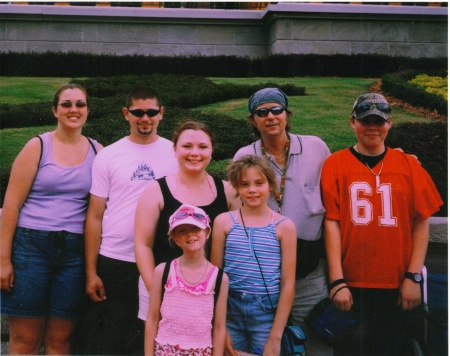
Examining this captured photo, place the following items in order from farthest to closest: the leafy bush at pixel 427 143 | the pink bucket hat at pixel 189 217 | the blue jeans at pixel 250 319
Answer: the leafy bush at pixel 427 143 → the blue jeans at pixel 250 319 → the pink bucket hat at pixel 189 217

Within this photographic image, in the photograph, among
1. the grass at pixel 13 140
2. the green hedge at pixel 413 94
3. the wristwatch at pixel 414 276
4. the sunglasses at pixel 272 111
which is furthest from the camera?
the green hedge at pixel 413 94

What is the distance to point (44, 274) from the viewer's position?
10.5ft

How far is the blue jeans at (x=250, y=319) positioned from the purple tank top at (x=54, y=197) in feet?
3.86

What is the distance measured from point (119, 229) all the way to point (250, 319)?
39.6 inches

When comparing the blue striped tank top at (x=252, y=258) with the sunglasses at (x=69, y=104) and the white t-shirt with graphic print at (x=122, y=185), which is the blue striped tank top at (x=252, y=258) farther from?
the sunglasses at (x=69, y=104)

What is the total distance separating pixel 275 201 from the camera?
3.17 metres

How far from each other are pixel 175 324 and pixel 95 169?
3.78ft

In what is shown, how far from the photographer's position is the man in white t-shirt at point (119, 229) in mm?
3172

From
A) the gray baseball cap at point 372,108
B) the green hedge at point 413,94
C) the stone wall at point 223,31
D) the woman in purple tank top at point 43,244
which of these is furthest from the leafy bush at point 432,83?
Result: the woman in purple tank top at point 43,244

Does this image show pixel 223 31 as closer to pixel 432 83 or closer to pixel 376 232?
pixel 432 83

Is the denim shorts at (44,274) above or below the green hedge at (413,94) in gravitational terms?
below

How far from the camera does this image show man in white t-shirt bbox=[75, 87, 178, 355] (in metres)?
3.17

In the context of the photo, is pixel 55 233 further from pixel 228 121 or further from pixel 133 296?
pixel 228 121

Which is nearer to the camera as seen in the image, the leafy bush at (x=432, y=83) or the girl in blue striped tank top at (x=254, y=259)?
the girl in blue striped tank top at (x=254, y=259)
